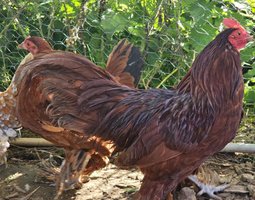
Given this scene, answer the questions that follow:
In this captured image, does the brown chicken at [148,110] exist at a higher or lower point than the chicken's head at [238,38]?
lower

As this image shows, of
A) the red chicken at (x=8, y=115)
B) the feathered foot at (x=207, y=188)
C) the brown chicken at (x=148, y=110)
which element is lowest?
the feathered foot at (x=207, y=188)

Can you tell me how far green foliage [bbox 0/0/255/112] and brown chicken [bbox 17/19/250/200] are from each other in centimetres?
71

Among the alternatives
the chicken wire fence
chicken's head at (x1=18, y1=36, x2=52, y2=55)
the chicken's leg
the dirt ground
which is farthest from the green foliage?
the chicken's leg

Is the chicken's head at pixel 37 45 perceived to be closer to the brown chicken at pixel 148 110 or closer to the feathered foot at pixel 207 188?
the brown chicken at pixel 148 110

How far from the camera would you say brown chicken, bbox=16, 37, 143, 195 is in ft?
8.20

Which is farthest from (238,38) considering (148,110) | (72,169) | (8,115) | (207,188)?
(8,115)

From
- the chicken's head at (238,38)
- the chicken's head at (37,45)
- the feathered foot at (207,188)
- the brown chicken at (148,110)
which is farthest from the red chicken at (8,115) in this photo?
the chicken's head at (238,38)

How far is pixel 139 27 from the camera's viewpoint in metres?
3.24

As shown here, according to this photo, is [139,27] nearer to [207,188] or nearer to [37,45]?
[37,45]

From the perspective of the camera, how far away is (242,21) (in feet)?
10.0

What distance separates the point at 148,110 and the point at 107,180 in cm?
72

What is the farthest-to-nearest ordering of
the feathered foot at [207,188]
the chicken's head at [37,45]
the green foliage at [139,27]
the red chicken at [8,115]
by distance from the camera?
the green foliage at [139,27] < the red chicken at [8,115] < the chicken's head at [37,45] < the feathered foot at [207,188]

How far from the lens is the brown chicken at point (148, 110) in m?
2.16

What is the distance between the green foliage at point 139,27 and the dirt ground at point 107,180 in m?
0.61
